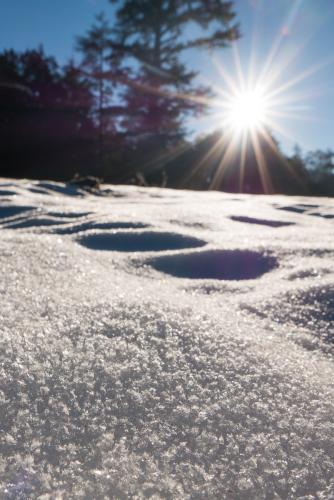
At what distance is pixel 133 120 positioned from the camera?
12156 mm

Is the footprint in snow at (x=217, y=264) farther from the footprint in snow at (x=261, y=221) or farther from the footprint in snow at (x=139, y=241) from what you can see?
the footprint in snow at (x=261, y=221)

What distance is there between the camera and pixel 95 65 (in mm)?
11906

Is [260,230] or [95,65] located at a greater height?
[95,65]

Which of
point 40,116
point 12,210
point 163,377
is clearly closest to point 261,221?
point 12,210

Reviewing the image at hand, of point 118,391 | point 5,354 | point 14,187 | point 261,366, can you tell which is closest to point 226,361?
→ point 261,366

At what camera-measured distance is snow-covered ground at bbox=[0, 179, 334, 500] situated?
1.21 ft

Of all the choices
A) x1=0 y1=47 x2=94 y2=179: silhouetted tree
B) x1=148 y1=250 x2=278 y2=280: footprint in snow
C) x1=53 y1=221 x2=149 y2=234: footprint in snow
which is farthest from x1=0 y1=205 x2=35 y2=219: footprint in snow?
x1=0 y1=47 x2=94 y2=179: silhouetted tree

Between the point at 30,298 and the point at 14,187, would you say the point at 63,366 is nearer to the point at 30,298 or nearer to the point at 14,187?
the point at 30,298

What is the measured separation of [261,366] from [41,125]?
9.72m

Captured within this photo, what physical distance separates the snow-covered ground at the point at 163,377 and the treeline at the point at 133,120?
4068 mm

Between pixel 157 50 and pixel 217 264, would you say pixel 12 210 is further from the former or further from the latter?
pixel 157 50

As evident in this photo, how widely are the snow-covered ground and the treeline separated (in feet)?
13.3

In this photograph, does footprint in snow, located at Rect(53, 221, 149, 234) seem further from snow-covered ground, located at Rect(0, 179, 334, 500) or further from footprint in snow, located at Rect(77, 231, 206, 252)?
snow-covered ground, located at Rect(0, 179, 334, 500)

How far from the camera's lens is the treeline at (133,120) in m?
8.37
